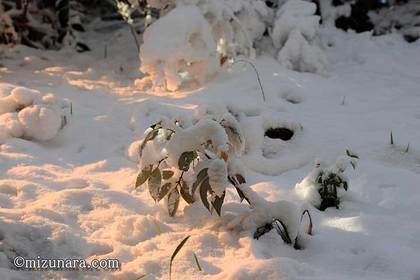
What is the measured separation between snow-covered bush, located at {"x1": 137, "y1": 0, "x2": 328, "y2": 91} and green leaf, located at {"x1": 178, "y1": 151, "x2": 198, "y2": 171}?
1884 mm

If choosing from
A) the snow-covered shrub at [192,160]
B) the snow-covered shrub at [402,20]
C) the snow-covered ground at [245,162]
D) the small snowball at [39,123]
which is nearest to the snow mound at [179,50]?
the snow-covered ground at [245,162]

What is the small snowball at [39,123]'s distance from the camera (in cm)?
294

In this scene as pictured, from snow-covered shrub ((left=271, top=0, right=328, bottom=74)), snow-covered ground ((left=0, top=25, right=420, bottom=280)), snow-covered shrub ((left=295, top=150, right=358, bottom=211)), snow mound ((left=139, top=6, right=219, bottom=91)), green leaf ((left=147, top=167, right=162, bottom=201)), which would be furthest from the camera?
snow-covered shrub ((left=271, top=0, right=328, bottom=74))

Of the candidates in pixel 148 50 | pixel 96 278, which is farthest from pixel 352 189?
pixel 148 50

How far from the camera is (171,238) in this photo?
1998mm

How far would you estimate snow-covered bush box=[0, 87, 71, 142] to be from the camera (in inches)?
115

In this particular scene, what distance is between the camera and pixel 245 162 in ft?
9.18

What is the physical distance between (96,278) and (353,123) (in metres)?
2.05

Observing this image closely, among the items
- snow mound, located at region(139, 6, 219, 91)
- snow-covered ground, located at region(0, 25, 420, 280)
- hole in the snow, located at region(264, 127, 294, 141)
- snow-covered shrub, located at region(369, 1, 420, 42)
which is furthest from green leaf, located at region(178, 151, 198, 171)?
snow-covered shrub, located at region(369, 1, 420, 42)

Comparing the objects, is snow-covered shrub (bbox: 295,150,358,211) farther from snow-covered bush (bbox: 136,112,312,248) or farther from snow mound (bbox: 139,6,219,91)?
A: snow mound (bbox: 139,6,219,91)

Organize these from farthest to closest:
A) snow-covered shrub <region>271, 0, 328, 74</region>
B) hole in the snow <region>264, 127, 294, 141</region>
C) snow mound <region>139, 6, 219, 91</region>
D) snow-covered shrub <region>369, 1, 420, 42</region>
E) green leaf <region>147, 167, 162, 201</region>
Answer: snow-covered shrub <region>369, 1, 420, 42</region> < snow-covered shrub <region>271, 0, 328, 74</region> < snow mound <region>139, 6, 219, 91</region> < hole in the snow <region>264, 127, 294, 141</region> < green leaf <region>147, 167, 162, 201</region>

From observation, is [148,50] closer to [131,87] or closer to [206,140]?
[131,87]

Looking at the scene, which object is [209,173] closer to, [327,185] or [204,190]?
[204,190]

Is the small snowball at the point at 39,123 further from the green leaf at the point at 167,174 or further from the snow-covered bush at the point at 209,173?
the green leaf at the point at 167,174
